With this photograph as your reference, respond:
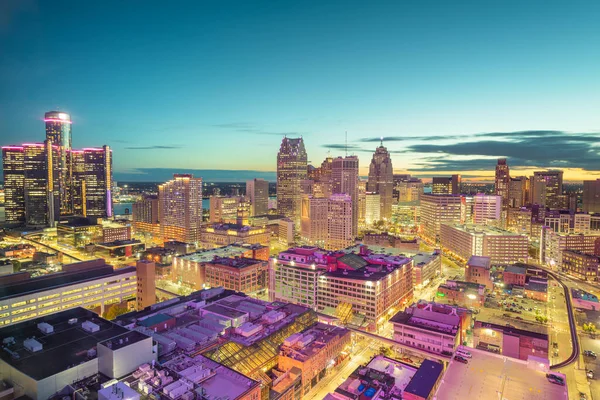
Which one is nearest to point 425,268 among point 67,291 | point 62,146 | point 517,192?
point 67,291

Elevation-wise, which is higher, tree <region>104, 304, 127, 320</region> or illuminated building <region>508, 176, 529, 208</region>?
illuminated building <region>508, 176, 529, 208</region>

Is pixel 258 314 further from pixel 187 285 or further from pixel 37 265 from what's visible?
pixel 37 265

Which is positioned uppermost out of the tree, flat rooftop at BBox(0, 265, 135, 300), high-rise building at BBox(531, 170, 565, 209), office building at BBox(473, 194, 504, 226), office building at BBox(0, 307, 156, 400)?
high-rise building at BBox(531, 170, 565, 209)

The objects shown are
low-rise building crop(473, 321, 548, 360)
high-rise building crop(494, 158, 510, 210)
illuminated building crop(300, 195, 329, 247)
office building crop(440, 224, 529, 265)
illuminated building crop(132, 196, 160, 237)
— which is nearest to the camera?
low-rise building crop(473, 321, 548, 360)

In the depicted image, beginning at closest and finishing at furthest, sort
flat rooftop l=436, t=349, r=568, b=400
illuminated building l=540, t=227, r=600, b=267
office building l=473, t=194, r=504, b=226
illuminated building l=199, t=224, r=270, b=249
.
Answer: flat rooftop l=436, t=349, r=568, b=400
illuminated building l=540, t=227, r=600, b=267
illuminated building l=199, t=224, r=270, b=249
office building l=473, t=194, r=504, b=226

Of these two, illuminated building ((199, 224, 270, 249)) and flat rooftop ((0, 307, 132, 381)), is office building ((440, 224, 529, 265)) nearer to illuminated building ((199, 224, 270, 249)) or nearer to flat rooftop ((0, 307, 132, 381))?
illuminated building ((199, 224, 270, 249))

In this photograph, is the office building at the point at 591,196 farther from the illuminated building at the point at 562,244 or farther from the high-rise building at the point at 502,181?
the illuminated building at the point at 562,244

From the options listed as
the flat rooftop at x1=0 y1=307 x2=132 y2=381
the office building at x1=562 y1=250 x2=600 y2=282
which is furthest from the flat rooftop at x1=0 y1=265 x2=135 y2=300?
the office building at x1=562 y1=250 x2=600 y2=282

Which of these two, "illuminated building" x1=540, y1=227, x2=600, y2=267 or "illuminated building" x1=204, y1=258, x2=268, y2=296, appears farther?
"illuminated building" x1=540, y1=227, x2=600, y2=267

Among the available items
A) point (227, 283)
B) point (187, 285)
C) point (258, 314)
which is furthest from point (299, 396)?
point (187, 285)
